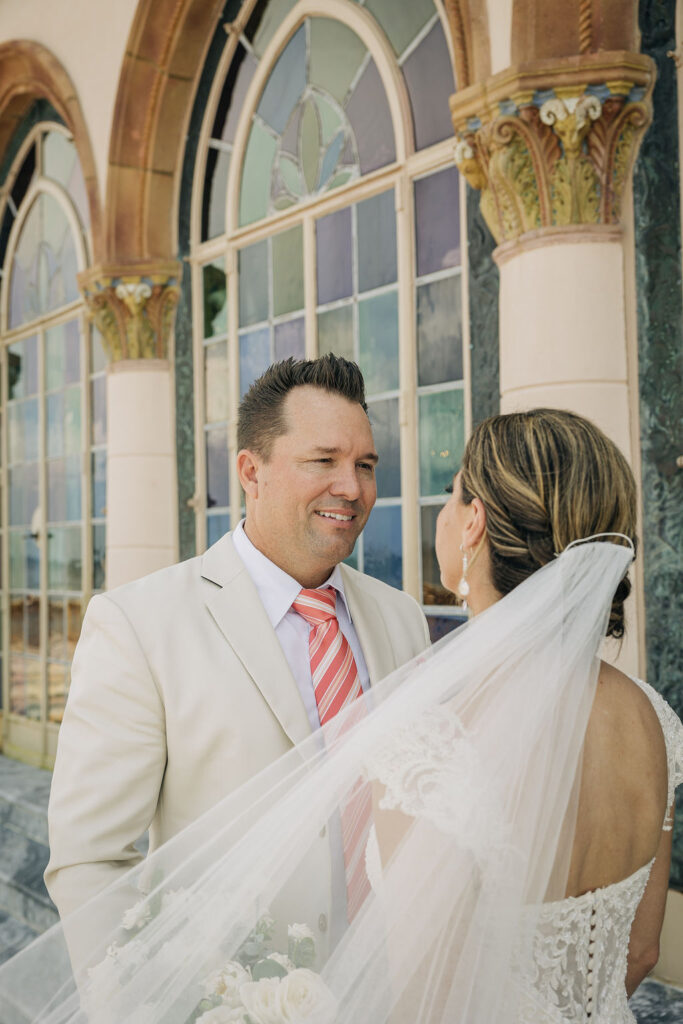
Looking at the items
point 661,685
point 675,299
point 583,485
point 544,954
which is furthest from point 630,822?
point 675,299

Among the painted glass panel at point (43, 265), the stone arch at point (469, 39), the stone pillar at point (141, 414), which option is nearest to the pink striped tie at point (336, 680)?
the stone arch at point (469, 39)

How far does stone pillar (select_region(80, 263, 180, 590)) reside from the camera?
21.0 ft

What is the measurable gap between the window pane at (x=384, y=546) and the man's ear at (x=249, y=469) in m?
2.56

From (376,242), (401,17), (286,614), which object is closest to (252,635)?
(286,614)

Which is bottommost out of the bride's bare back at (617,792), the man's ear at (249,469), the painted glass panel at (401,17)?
the bride's bare back at (617,792)

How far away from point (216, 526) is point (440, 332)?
2236mm

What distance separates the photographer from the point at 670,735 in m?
1.73

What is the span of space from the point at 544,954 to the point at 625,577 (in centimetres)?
66

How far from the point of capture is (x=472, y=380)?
4379 millimetres

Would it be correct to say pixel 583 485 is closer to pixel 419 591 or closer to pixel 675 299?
pixel 675 299

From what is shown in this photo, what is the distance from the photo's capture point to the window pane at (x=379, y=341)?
496 centimetres

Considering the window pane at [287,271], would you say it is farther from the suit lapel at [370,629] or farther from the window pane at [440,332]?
the suit lapel at [370,629]

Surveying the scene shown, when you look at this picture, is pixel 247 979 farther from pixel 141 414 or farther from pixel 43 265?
pixel 43 265

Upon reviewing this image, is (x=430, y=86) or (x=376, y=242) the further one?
(x=376, y=242)
